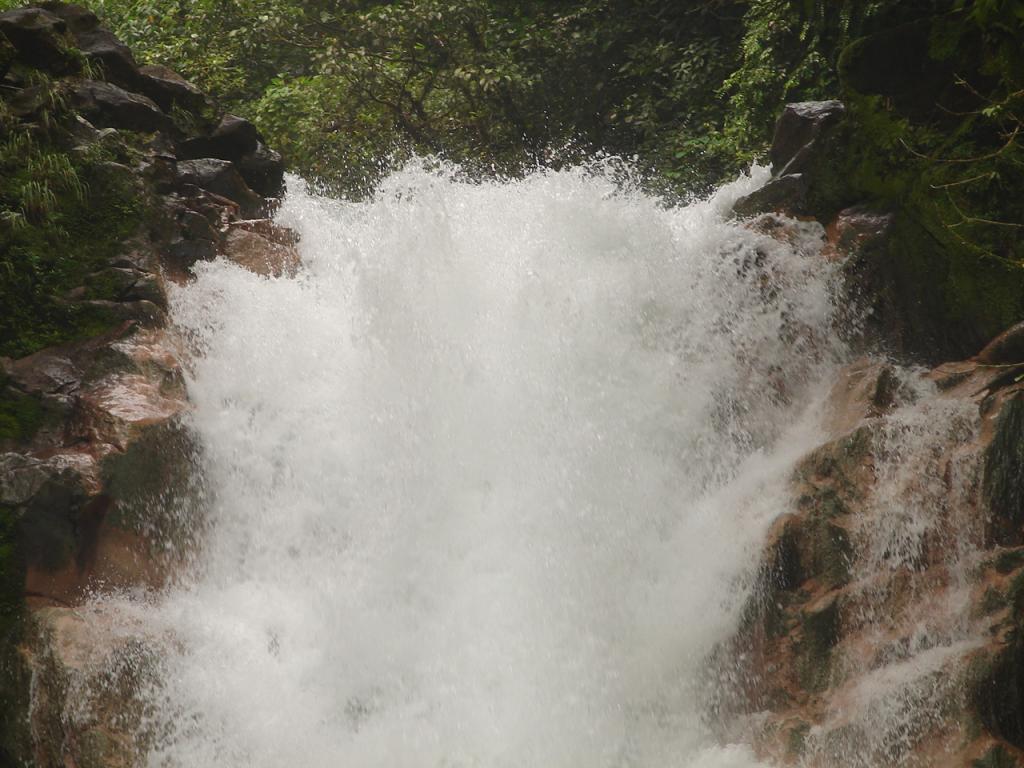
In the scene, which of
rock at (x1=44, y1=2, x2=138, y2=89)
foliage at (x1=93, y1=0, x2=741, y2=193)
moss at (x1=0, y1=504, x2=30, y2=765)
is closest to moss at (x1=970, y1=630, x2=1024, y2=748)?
moss at (x1=0, y1=504, x2=30, y2=765)

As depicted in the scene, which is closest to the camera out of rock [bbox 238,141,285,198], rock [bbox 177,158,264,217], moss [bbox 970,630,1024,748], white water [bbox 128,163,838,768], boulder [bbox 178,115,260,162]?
moss [bbox 970,630,1024,748]

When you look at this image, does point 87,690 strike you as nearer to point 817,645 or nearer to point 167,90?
point 817,645

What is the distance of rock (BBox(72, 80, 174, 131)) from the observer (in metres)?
9.35

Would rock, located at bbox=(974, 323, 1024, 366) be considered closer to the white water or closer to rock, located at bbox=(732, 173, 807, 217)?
the white water

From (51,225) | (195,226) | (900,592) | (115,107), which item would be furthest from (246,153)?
A: (900,592)

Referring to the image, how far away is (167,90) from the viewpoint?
10453mm

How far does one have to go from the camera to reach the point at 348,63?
14.1 meters

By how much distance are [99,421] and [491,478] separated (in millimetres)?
2763

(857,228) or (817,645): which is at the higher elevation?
(857,228)

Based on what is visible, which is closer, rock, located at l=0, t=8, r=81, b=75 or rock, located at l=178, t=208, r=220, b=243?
rock, located at l=178, t=208, r=220, b=243

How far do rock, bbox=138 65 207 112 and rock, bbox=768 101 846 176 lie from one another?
6.06 metres

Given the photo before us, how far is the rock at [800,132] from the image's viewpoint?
858cm

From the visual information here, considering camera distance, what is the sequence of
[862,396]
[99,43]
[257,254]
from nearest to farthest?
[862,396] → [257,254] → [99,43]

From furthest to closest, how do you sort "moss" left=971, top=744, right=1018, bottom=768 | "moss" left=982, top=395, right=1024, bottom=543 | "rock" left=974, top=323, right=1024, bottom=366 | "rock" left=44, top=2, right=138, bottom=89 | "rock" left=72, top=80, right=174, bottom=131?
"rock" left=44, top=2, right=138, bottom=89, "rock" left=72, top=80, right=174, bottom=131, "rock" left=974, top=323, right=1024, bottom=366, "moss" left=982, top=395, right=1024, bottom=543, "moss" left=971, top=744, right=1018, bottom=768
